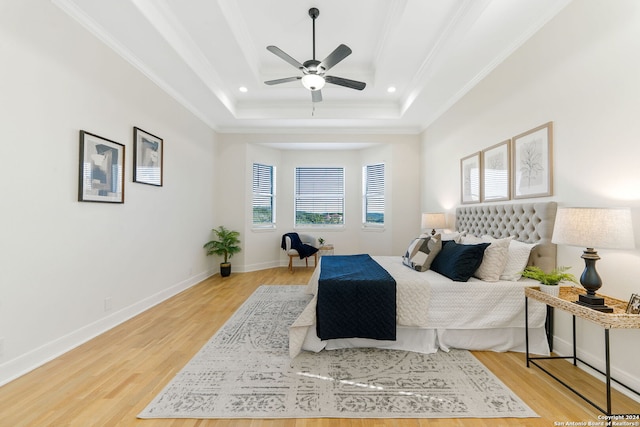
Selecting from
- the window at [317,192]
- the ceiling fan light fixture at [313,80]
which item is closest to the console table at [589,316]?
the ceiling fan light fixture at [313,80]

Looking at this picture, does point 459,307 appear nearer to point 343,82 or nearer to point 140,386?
point 140,386

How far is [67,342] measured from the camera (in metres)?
2.35

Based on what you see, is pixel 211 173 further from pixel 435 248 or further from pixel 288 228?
pixel 435 248

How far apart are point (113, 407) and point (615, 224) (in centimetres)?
319

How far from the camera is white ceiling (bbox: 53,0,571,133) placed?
2.51 metres

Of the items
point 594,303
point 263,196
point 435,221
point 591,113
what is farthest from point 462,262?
point 263,196

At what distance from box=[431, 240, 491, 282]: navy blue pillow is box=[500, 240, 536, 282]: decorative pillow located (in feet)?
0.72

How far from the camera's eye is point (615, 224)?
159 centimetres

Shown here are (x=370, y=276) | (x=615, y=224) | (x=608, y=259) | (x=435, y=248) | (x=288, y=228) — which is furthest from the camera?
(x=288, y=228)

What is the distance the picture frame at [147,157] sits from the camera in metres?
3.22

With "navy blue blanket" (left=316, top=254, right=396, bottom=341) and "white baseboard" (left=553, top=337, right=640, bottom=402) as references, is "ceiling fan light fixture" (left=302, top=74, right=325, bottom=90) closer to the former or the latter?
"navy blue blanket" (left=316, top=254, right=396, bottom=341)

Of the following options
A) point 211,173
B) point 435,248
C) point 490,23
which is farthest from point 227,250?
point 490,23

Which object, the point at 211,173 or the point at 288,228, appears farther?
the point at 288,228

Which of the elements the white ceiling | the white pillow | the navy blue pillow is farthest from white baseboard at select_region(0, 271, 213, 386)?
the white pillow
